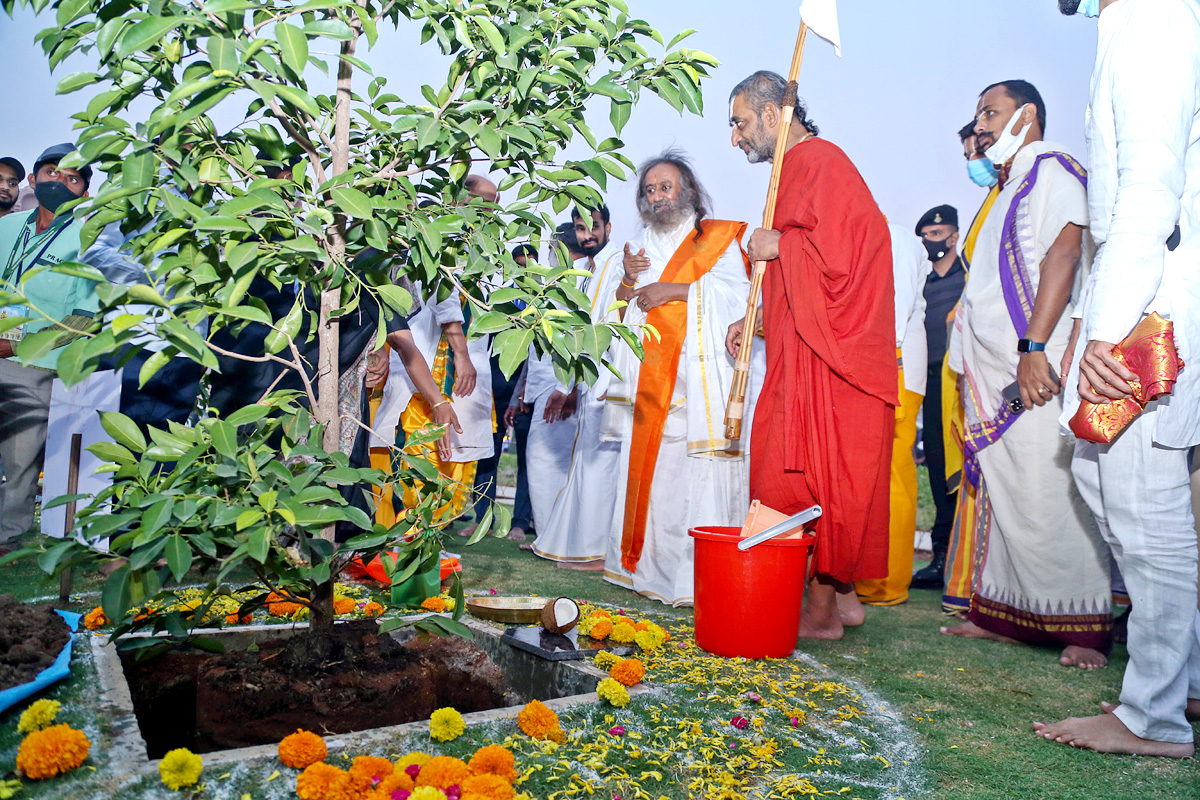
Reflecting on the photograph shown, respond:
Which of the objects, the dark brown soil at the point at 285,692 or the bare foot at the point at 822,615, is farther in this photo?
the bare foot at the point at 822,615

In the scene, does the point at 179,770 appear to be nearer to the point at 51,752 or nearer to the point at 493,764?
the point at 51,752

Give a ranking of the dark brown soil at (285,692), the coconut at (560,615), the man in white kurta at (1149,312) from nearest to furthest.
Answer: the dark brown soil at (285,692) < the man in white kurta at (1149,312) < the coconut at (560,615)

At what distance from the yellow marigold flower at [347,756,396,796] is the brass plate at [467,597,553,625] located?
1.18 m

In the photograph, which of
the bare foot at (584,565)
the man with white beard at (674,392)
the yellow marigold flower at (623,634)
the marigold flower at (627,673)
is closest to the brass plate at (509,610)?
the yellow marigold flower at (623,634)

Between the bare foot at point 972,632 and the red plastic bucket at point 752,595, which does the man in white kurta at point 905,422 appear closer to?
the bare foot at point 972,632

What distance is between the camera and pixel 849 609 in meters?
3.07

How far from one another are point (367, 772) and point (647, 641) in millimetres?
1170

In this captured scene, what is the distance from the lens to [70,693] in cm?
163

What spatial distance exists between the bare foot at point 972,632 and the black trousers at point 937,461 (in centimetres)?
145

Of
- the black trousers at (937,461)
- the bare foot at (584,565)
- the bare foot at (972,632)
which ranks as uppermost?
the black trousers at (937,461)

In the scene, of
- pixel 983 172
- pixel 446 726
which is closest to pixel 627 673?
pixel 446 726

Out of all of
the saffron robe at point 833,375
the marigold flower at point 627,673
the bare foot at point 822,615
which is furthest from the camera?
the bare foot at point 822,615

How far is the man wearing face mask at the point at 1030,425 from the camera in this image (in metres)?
2.77

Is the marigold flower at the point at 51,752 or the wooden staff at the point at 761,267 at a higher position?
the wooden staff at the point at 761,267
